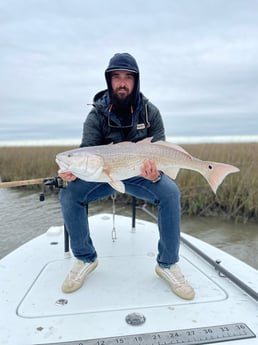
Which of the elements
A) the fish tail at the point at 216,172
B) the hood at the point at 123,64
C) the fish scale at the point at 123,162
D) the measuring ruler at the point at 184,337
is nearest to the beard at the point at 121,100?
the hood at the point at 123,64

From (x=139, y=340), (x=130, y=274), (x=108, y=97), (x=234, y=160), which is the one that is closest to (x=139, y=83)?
(x=108, y=97)

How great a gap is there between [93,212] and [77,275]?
5276mm

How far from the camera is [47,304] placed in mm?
1902

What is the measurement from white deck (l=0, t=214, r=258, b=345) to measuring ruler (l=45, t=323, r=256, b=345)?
4cm

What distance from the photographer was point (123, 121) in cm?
269

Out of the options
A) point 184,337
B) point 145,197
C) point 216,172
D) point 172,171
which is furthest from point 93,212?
point 184,337

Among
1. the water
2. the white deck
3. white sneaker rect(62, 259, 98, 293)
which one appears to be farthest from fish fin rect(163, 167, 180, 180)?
the water

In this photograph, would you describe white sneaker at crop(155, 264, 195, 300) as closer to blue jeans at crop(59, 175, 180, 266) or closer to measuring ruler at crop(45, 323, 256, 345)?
blue jeans at crop(59, 175, 180, 266)

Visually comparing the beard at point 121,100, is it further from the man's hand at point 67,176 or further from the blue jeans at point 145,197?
the man's hand at point 67,176

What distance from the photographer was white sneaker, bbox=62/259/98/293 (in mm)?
2086

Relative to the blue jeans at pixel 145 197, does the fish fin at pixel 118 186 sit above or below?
above

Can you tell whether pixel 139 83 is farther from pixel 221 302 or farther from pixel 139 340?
pixel 139 340

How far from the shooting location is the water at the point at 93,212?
5371 millimetres

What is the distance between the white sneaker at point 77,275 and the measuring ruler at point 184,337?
57 cm
